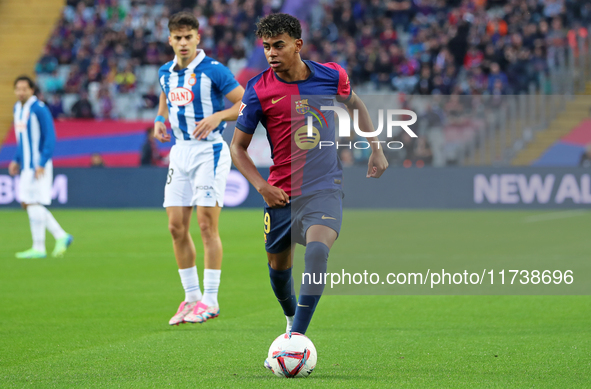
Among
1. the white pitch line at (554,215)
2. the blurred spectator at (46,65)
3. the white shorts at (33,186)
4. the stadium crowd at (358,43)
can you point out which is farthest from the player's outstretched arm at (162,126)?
the blurred spectator at (46,65)

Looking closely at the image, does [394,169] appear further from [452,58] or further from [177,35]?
[177,35]

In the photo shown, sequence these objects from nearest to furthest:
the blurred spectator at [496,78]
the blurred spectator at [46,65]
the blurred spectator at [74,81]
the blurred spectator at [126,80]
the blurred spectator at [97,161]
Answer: the blurred spectator at [97,161]
the blurred spectator at [496,78]
the blurred spectator at [126,80]
the blurred spectator at [74,81]
the blurred spectator at [46,65]

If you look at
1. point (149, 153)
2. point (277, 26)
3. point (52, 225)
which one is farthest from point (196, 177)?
point (149, 153)

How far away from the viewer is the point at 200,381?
440 centimetres

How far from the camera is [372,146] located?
525cm

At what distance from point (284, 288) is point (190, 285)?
173 centimetres

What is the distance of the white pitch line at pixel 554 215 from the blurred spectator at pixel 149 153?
9.14 meters

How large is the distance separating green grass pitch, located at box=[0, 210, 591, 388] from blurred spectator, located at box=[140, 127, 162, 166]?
31.3ft

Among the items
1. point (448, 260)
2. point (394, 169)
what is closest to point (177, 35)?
point (448, 260)

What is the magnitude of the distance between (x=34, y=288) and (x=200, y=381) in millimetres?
4377

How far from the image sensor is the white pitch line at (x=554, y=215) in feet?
53.1

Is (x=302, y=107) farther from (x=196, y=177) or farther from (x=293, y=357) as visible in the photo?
(x=196, y=177)

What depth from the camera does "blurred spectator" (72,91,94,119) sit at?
2328 cm

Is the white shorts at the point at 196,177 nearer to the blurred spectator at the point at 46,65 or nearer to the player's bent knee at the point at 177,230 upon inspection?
the player's bent knee at the point at 177,230
